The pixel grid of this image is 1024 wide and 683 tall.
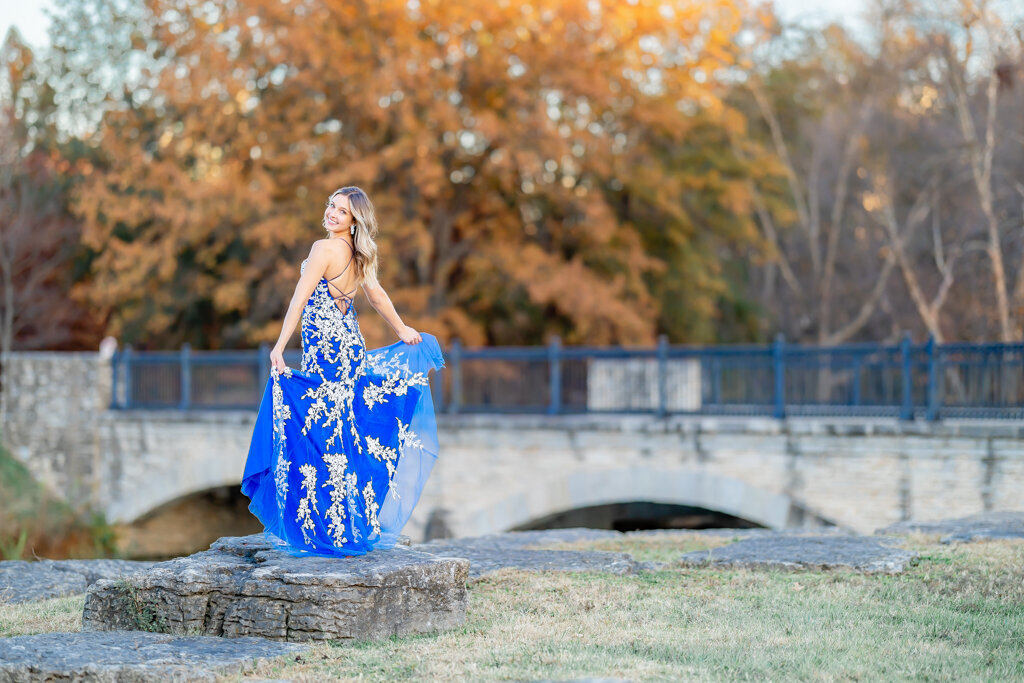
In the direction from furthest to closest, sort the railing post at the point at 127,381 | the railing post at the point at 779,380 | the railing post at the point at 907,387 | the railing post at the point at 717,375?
the railing post at the point at 127,381, the railing post at the point at 717,375, the railing post at the point at 779,380, the railing post at the point at 907,387

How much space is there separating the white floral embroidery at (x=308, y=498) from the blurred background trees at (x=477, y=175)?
44.5ft

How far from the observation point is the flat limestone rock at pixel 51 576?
7523mm

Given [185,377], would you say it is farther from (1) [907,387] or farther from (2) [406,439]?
(2) [406,439]

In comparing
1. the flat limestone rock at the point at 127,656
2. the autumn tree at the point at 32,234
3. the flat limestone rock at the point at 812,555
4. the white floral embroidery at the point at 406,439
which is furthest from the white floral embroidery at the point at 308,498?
the autumn tree at the point at 32,234

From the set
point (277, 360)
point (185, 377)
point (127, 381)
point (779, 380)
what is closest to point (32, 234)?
point (127, 381)

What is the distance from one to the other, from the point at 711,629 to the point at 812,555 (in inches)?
87.4

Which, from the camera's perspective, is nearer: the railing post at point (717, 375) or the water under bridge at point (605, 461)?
the water under bridge at point (605, 461)

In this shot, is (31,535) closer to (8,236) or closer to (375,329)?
(375,329)

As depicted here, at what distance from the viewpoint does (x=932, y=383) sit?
12.5 meters

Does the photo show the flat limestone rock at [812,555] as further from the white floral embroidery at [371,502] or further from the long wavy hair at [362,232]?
the long wavy hair at [362,232]

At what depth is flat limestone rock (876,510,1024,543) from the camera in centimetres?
A: 844

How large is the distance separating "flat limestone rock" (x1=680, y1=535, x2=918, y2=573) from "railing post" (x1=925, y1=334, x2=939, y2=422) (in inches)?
173

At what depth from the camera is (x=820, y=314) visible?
29.2m

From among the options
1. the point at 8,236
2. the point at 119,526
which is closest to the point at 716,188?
the point at 119,526
